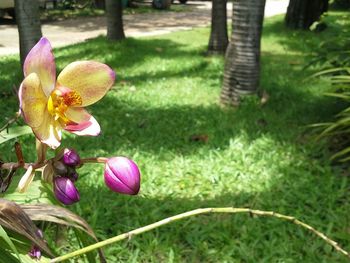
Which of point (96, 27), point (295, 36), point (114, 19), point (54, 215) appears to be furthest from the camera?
point (96, 27)

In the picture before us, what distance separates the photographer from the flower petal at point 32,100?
0.66 meters

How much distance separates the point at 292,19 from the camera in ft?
39.3

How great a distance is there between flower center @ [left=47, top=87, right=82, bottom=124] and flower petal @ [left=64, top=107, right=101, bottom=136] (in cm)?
1

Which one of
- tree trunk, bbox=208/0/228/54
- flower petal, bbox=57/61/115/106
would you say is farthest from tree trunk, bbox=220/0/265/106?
flower petal, bbox=57/61/115/106

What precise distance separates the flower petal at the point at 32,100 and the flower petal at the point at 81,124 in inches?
2.0

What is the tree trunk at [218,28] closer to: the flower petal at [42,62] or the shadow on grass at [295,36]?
the shadow on grass at [295,36]

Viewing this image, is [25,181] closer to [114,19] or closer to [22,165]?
A: [22,165]

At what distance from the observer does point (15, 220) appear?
72cm

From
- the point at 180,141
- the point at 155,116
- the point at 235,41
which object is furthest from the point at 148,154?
the point at 235,41

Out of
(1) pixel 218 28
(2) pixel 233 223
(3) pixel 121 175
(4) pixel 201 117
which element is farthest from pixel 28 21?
(3) pixel 121 175

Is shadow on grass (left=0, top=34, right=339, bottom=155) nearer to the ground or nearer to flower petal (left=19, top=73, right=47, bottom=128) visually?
flower petal (left=19, top=73, right=47, bottom=128)

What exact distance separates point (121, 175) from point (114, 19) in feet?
30.4

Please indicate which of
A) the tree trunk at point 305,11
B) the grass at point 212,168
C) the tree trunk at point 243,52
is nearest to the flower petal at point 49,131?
the grass at point 212,168

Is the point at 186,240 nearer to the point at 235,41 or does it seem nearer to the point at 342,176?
the point at 342,176
